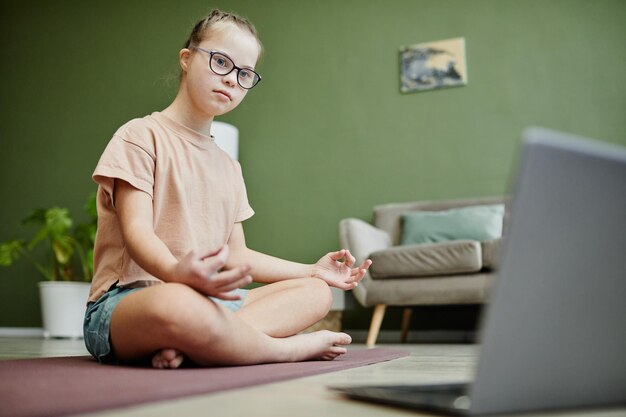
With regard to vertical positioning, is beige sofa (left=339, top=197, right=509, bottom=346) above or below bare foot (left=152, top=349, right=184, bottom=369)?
below

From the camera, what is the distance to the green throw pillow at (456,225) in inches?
118

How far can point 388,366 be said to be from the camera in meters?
1.33

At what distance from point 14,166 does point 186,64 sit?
12.0 ft

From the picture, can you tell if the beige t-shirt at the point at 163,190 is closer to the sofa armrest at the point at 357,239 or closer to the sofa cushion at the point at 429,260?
the sofa cushion at the point at 429,260

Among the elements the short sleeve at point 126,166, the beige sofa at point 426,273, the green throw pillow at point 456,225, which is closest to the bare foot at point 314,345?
the short sleeve at point 126,166

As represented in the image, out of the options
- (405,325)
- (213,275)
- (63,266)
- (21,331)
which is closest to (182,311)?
(213,275)

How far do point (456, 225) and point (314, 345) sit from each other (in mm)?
1999

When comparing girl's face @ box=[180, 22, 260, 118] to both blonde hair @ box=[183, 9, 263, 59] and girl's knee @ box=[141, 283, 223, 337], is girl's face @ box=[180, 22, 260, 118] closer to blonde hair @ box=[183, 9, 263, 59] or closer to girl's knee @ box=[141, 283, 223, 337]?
blonde hair @ box=[183, 9, 263, 59]

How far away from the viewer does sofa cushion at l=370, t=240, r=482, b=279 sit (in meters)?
2.56

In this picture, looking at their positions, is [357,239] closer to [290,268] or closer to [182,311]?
[290,268]

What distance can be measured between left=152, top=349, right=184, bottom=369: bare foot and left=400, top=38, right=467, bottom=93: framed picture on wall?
9.66ft

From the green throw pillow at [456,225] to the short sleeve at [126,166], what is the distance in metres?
2.12

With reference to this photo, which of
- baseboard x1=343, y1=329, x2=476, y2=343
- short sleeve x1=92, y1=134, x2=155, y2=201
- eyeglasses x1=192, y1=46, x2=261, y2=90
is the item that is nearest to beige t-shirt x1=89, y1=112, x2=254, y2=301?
short sleeve x1=92, y1=134, x2=155, y2=201

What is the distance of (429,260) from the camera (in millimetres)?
2609
